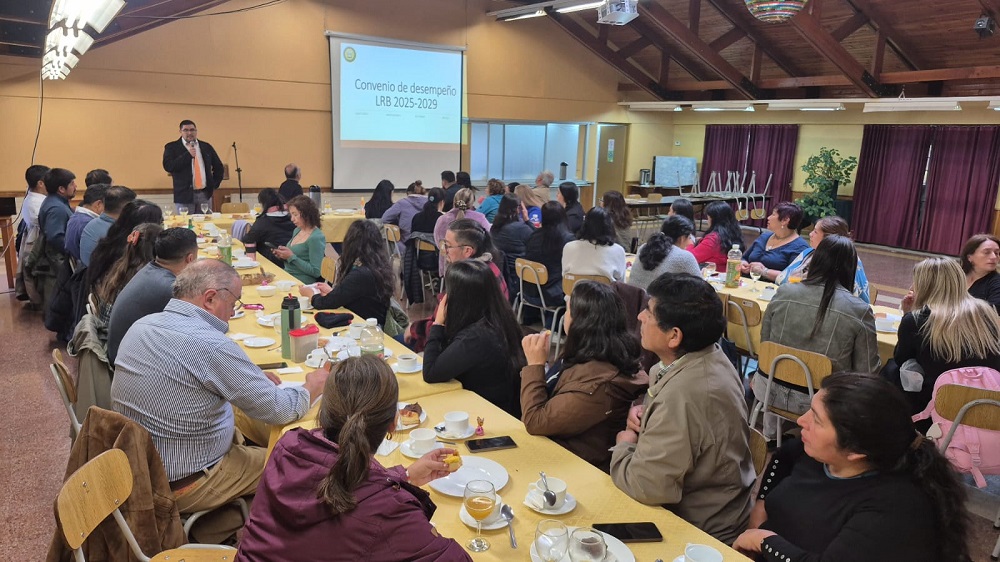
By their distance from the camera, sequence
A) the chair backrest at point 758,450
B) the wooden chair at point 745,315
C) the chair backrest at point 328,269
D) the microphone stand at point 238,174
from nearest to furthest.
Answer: the chair backrest at point 758,450 → the wooden chair at point 745,315 → the chair backrest at point 328,269 → the microphone stand at point 238,174

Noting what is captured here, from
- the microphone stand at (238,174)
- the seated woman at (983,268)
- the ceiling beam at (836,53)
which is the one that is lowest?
the seated woman at (983,268)

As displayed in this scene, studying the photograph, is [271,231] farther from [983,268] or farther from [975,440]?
[983,268]

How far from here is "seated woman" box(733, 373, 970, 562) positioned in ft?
5.10

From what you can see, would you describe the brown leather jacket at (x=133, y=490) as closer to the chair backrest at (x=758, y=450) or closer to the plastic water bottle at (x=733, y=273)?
the chair backrest at (x=758, y=450)

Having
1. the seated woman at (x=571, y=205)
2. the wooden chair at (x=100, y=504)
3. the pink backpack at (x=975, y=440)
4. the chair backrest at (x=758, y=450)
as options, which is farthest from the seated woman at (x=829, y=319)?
the seated woman at (x=571, y=205)

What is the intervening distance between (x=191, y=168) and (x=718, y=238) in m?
7.08

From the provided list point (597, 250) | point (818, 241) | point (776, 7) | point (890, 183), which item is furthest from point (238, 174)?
point (890, 183)

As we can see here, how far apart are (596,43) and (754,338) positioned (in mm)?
10596

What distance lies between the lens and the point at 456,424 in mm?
2295

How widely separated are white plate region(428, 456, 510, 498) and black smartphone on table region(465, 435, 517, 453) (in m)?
0.07

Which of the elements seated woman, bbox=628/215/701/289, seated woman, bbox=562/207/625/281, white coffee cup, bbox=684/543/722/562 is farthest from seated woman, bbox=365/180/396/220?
white coffee cup, bbox=684/543/722/562

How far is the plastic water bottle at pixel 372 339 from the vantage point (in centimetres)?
299

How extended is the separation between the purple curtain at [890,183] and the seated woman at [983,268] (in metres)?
8.79

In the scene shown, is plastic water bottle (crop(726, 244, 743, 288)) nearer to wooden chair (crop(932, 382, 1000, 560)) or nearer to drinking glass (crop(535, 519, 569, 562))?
wooden chair (crop(932, 382, 1000, 560))
